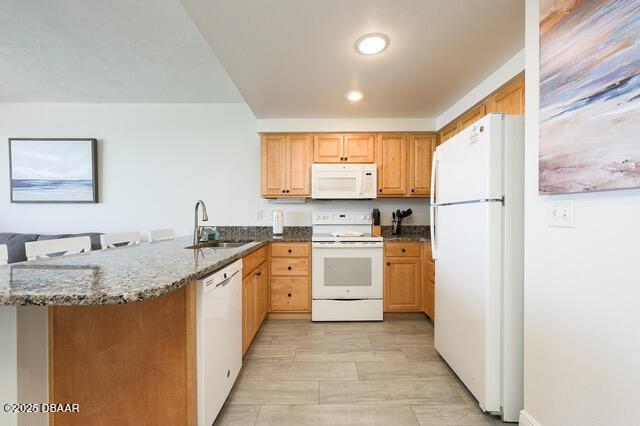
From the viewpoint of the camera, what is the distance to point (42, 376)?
3.03 feet

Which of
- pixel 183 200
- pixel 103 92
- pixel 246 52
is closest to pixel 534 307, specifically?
pixel 246 52

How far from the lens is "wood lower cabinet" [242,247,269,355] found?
6.83 feet

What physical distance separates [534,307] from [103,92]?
439cm

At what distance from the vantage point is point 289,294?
2988 millimetres

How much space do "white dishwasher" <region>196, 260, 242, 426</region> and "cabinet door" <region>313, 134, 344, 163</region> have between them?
1.82 m

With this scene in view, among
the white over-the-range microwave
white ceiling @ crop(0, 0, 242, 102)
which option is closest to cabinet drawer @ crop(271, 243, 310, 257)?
the white over-the-range microwave

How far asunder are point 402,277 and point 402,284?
8 cm

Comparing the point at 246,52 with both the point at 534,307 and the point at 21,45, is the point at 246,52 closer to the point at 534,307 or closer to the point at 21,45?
the point at 21,45

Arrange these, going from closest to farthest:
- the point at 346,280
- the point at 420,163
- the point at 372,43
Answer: the point at 372,43 → the point at 346,280 → the point at 420,163

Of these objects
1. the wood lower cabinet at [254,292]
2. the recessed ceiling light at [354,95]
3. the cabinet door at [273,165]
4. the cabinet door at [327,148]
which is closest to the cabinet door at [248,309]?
the wood lower cabinet at [254,292]

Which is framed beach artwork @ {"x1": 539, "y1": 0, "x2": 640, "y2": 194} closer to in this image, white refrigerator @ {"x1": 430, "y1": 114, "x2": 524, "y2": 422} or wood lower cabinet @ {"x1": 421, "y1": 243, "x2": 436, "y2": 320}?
white refrigerator @ {"x1": 430, "y1": 114, "x2": 524, "y2": 422}

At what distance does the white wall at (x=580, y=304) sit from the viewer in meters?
0.95

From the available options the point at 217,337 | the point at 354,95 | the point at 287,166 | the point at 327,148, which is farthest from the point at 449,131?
→ the point at 217,337

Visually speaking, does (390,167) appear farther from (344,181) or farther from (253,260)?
(253,260)
